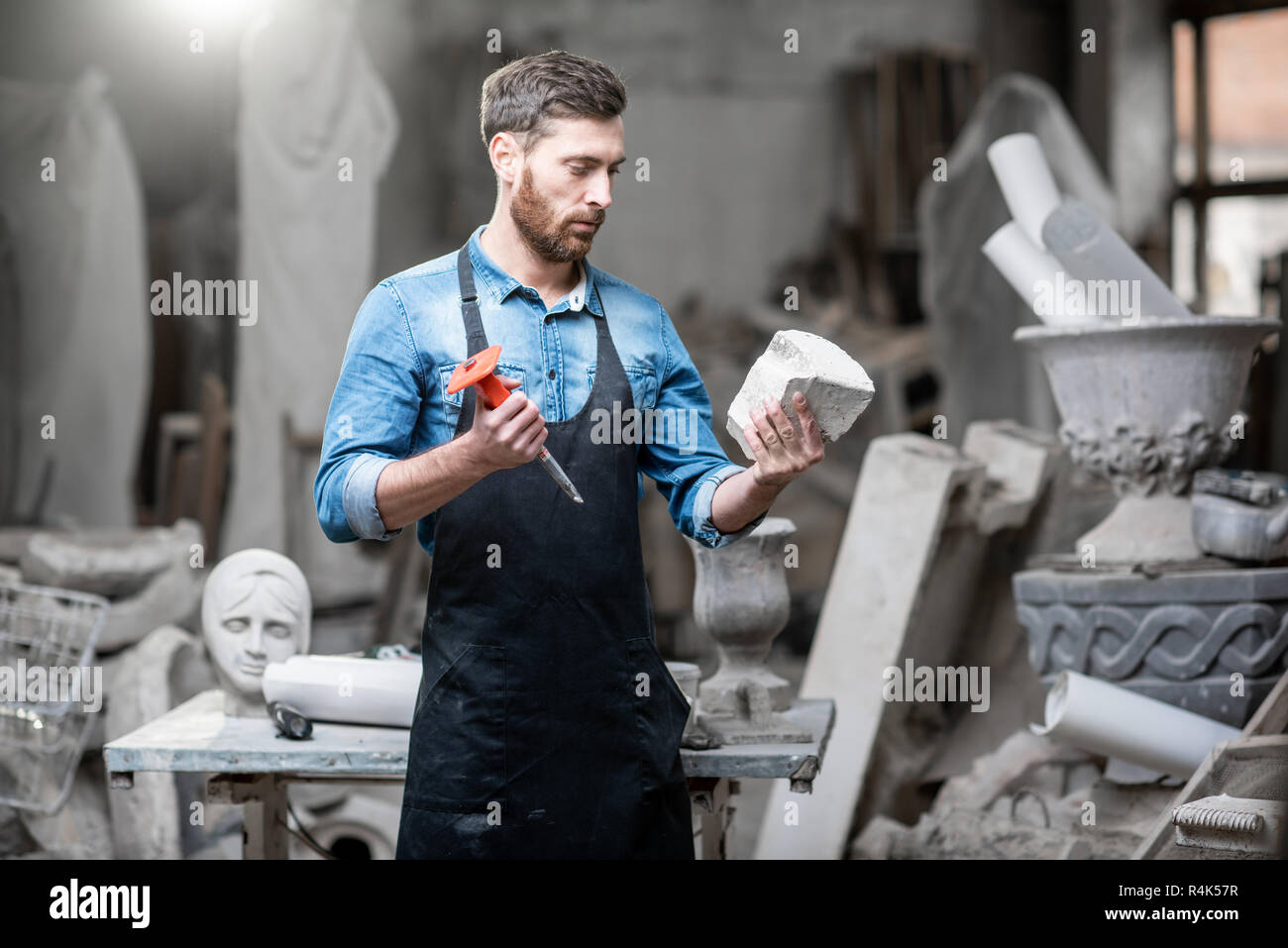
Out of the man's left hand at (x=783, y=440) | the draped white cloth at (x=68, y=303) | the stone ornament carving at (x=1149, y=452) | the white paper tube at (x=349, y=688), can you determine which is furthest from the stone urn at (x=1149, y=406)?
the draped white cloth at (x=68, y=303)

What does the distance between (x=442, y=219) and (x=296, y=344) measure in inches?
93.6

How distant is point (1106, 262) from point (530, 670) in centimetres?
244

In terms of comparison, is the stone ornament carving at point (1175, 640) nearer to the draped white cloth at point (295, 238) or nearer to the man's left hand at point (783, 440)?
the man's left hand at point (783, 440)

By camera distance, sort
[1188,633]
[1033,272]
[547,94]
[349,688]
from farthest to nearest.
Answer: [1033,272], [1188,633], [349,688], [547,94]

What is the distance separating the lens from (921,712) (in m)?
5.24

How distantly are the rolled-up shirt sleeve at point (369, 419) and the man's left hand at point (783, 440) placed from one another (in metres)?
0.63

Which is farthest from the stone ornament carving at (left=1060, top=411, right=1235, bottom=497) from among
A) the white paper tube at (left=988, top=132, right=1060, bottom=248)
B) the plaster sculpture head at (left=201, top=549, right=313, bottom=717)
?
the plaster sculpture head at (left=201, top=549, right=313, bottom=717)

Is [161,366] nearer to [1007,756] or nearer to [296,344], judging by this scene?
[296,344]

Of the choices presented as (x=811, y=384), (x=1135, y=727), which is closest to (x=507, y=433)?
(x=811, y=384)

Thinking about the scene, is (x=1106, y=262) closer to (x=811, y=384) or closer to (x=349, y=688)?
(x=811, y=384)

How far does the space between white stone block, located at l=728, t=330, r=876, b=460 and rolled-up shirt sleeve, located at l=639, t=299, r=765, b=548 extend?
0.55 ft

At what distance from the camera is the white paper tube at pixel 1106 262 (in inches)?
165

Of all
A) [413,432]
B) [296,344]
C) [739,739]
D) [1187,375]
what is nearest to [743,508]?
[413,432]

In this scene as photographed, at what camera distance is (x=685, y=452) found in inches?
110
